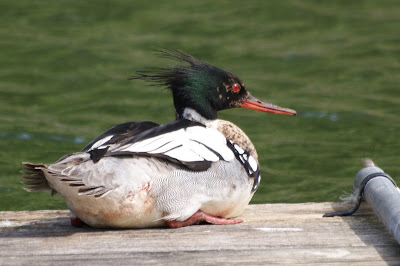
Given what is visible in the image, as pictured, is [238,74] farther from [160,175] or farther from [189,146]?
[160,175]

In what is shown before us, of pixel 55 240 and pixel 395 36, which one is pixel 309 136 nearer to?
pixel 395 36

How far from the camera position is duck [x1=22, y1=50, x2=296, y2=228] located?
3902mm

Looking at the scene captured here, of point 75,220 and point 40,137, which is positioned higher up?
point 75,220

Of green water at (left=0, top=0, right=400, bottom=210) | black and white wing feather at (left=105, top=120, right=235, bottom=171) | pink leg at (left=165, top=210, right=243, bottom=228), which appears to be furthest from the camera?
green water at (left=0, top=0, right=400, bottom=210)

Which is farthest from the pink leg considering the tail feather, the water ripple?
the water ripple

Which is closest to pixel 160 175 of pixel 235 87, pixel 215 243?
pixel 215 243

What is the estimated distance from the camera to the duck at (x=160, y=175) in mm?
3902

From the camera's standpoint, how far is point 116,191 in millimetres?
3930

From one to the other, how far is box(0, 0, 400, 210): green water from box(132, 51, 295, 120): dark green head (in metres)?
2.01

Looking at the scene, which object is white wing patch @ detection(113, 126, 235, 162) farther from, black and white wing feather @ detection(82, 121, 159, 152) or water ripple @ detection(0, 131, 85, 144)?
water ripple @ detection(0, 131, 85, 144)

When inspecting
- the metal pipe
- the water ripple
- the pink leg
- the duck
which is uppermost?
the duck

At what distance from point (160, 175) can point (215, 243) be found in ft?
1.65

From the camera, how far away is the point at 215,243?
3881 millimetres

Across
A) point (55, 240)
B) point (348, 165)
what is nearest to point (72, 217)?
point (55, 240)
